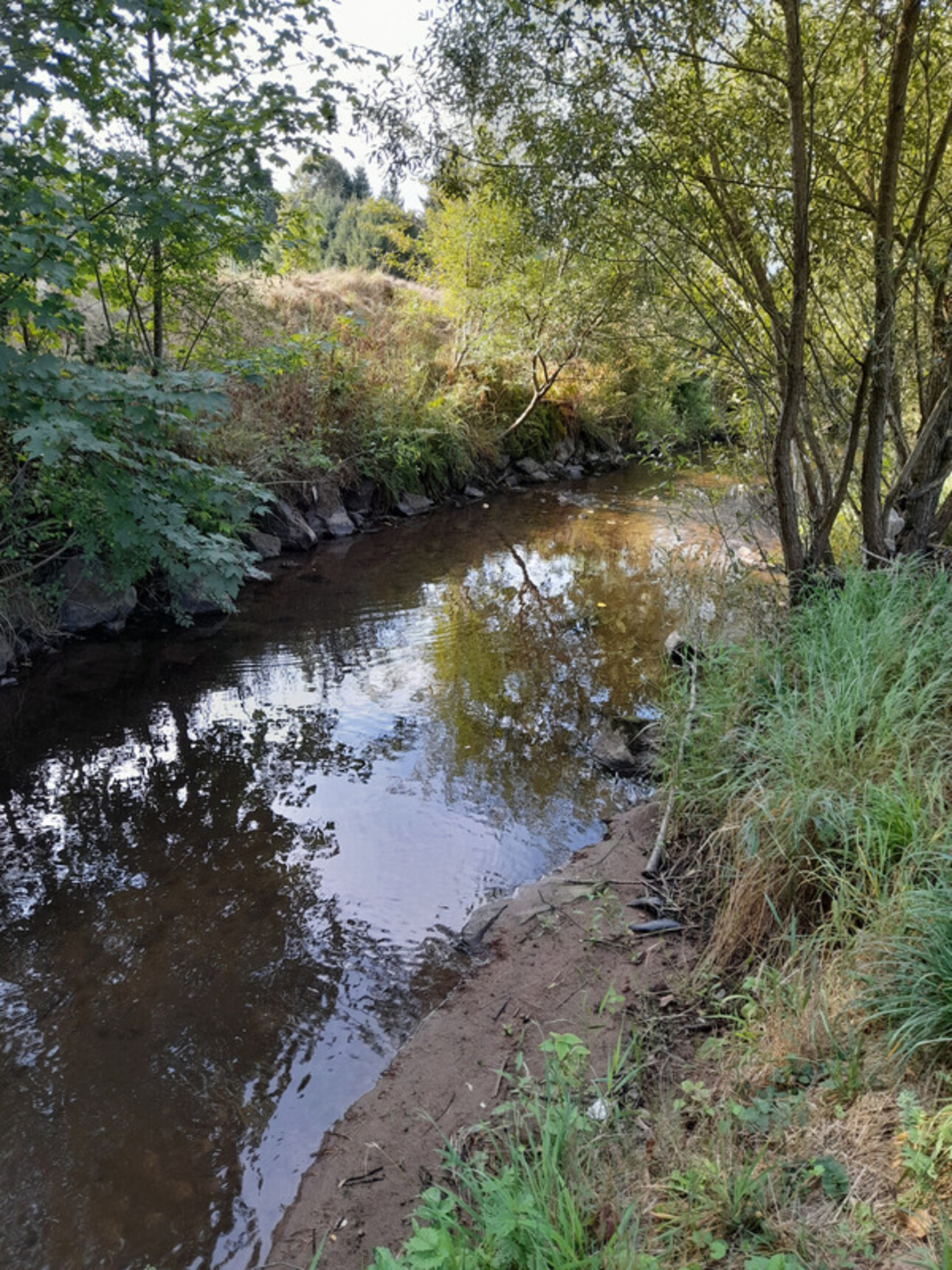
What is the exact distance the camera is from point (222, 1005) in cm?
299

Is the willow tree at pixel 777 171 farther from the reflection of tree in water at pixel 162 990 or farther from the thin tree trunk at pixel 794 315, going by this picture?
the reflection of tree in water at pixel 162 990

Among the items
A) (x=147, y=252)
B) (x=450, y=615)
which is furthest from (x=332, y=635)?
(x=147, y=252)

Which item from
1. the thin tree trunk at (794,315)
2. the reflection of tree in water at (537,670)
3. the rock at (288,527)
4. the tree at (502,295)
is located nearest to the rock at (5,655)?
the reflection of tree in water at (537,670)

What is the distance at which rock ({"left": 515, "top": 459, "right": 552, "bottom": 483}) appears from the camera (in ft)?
50.2

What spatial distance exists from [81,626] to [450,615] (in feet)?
11.7

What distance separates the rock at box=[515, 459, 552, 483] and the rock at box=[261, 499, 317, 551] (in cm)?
651

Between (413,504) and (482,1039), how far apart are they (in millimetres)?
10146

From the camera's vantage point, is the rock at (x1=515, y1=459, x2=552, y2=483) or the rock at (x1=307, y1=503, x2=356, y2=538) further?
the rock at (x1=515, y1=459, x2=552, y2=483)

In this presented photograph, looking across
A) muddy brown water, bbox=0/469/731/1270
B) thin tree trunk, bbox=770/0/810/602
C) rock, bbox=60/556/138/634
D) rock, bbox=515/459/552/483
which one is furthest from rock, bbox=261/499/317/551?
thin tree trunk, bbox=770/0/810/602

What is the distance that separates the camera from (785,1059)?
208cm

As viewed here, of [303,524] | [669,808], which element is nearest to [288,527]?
[303,524]

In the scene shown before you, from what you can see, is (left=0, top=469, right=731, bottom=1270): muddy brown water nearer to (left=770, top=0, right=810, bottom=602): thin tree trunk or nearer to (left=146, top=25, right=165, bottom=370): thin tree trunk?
(left=770, top=0, right=810, bottom=602): thin tree trunk

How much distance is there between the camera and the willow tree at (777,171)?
11.9 ft

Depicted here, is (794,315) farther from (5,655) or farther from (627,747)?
(5,655)
